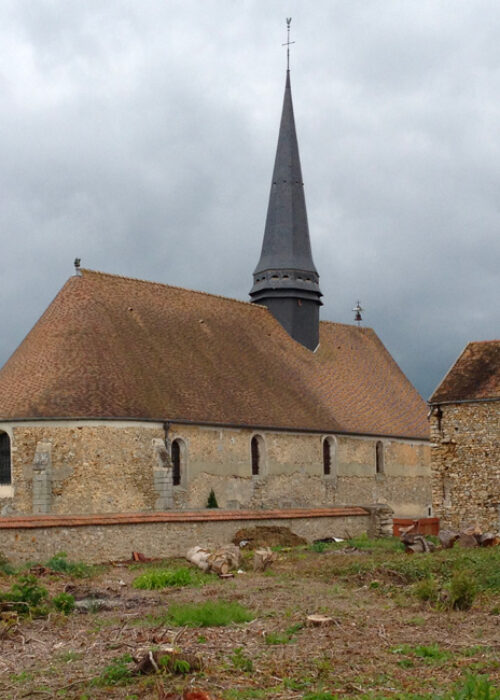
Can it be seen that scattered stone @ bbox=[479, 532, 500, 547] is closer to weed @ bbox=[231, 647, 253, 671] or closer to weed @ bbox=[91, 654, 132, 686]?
weed @ bbox=[231, 647, 253, 671]

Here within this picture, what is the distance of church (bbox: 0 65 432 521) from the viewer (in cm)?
2372

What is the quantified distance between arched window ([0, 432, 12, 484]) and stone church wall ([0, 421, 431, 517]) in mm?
374

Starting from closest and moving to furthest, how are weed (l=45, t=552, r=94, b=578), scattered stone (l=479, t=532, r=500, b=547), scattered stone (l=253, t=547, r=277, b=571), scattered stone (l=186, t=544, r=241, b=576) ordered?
weed (l=45, t=552, r=94, b=578) → scattered stone (l=186, t=544, r=241, b=576) → scattered stone (l=253, t=547, r=277, b=571) → scattered stone (l=479, t=532, r=500, b=547)

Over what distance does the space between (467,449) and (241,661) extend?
1605cm

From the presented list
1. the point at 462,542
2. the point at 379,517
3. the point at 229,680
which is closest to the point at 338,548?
the point at 462,542

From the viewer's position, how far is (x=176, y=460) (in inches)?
1005

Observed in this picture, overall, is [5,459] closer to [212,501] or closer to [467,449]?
[212,501]

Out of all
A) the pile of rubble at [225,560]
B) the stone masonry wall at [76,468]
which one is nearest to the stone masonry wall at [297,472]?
the stone masonry wall at [76,468]

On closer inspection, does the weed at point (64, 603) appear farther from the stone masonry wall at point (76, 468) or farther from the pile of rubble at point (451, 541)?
the stone masonry wall at point (76, 468)

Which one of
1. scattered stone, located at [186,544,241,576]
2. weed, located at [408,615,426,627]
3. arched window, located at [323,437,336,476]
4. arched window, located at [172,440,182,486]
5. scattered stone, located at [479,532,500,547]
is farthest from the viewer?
arched window, located at [323,437,336,476]

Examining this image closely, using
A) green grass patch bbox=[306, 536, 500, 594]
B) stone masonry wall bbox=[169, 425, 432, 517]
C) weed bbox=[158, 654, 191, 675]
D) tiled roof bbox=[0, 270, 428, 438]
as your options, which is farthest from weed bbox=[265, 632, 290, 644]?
stone masonry wall bbox=[169, 425, 432, 517]

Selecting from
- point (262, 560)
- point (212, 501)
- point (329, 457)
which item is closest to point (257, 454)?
point (212, 501)

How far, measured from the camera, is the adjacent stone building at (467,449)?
73.6ft

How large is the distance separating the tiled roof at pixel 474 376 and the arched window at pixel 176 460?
7.15m
